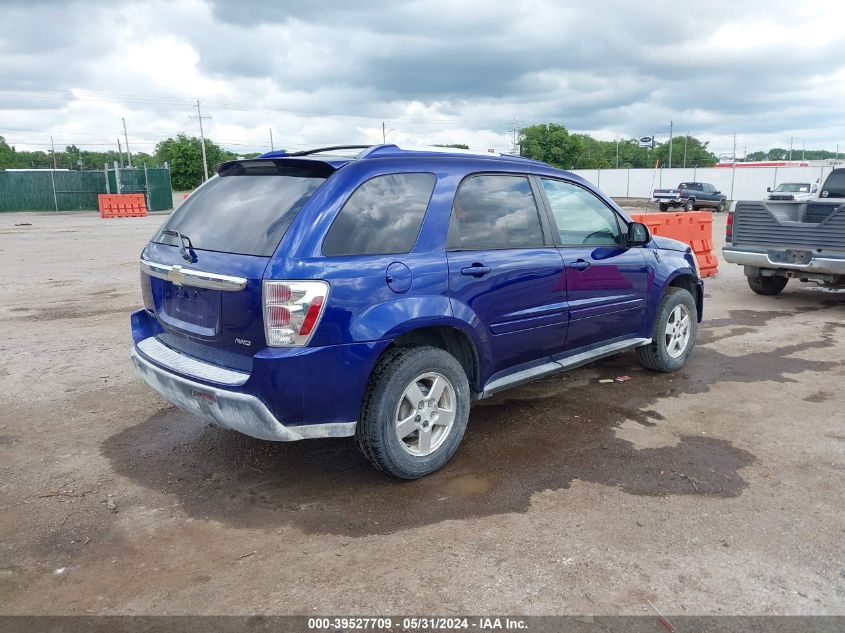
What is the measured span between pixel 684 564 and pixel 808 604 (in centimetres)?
49

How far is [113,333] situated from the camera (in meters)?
7.45

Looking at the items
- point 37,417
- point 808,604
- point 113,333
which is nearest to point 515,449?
point 808,604

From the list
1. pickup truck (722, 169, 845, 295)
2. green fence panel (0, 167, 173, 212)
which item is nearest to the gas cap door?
pickup truck (722, 169, 845, 295)

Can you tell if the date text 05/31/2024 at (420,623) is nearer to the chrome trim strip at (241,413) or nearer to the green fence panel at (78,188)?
the chrome trim strip at (241,413)

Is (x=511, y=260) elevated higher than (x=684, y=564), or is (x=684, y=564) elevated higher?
(x=511, y=260)

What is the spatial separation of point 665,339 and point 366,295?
11.1 feet

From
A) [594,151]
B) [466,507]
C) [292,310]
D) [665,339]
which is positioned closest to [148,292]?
[292,310]

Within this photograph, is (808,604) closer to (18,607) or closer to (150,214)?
(18,607)

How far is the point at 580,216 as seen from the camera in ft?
16.1

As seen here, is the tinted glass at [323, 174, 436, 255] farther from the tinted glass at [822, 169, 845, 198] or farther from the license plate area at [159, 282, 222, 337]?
the tinted glass at [822, 169, 845, 198]

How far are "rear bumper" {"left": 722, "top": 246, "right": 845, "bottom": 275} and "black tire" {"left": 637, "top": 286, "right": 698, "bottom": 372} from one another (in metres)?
3.50

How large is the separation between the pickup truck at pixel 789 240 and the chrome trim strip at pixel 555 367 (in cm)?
440

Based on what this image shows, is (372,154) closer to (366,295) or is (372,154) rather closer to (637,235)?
(366,295)

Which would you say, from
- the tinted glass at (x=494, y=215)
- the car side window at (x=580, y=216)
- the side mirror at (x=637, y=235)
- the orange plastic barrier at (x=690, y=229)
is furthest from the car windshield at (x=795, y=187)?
the tinted glass at (x=494, y=215)
